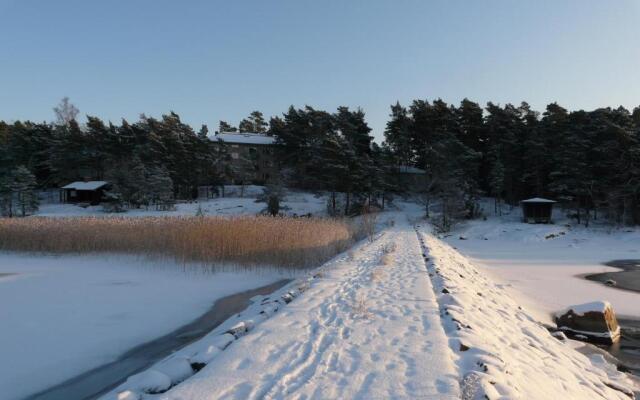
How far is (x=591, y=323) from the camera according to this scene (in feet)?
22.6

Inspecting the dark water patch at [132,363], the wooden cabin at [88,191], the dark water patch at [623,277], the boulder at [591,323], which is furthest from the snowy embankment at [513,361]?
the wooden cabin at [88,191]

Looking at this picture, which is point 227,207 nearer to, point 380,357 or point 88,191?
point 88,191

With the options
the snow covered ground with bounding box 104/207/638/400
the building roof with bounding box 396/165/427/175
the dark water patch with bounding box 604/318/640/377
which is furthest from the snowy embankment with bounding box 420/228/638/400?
the building roof with bounding box 396/165/427/175

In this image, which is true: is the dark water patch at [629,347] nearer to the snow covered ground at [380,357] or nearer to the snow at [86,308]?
the snow covered ground at [380,357]

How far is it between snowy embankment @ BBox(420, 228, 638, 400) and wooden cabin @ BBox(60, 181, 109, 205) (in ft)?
142

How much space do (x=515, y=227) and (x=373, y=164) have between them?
14.4 metres

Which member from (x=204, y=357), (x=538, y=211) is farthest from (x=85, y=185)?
(x=204, y=357)

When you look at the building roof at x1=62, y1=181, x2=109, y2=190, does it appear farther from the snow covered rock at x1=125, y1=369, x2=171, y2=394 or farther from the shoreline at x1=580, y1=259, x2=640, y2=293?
the snow covered rock at x1=125, y1=369, x2=171, y2=394

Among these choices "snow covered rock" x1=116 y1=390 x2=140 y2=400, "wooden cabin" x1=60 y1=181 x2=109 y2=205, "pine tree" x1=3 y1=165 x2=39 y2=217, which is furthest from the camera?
"wooden cabin" x1=60 y1=181 x2=109 y2=205

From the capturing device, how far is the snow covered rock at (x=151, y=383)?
3170mm

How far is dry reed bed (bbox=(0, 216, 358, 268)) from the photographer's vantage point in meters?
11.7

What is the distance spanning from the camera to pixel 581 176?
2992cm

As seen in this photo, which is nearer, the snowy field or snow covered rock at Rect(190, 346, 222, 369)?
snow covered rock at Rect(190, 346, 222, 369)

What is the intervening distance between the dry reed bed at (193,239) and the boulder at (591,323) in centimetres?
680
